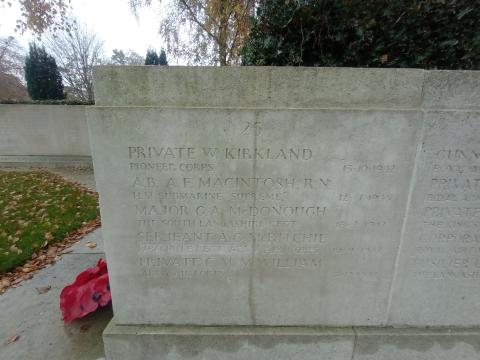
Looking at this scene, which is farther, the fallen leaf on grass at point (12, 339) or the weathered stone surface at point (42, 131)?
the weathered stone surface at point (42, 131)

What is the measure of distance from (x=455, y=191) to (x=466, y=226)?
32 cm

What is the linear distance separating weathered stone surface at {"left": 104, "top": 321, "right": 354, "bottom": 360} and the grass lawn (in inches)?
99.7

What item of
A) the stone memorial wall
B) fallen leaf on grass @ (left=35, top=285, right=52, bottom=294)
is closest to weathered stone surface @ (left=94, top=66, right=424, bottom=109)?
the stone memorial wall

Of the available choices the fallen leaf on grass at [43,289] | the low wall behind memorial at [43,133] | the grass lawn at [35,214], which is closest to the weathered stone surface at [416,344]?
the fallen leaf on grass at [43,289]

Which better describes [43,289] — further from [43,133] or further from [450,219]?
[43,133]

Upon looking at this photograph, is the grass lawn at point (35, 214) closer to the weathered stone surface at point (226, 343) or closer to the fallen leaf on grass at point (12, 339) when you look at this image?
the fallen leaf on grass at point (12, 339)

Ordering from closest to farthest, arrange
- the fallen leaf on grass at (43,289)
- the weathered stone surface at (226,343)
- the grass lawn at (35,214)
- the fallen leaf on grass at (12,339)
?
the weathered stone surface at (226,343)
the fallen leaf on grass at (12,339)
the fallen leaf on grass at (43,289)
the grass lawn at (35,214)

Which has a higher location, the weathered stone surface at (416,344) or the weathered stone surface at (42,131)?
A: the weathered stone surface at (42,131)

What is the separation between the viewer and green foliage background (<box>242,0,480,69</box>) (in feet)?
7.37

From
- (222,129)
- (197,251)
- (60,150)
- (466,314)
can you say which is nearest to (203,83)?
(222,129)

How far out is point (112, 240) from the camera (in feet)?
6.57

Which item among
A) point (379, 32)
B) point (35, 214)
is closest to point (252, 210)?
point (379, 32)

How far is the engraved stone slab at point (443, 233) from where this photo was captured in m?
1.81

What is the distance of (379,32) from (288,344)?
2892 millimetres
